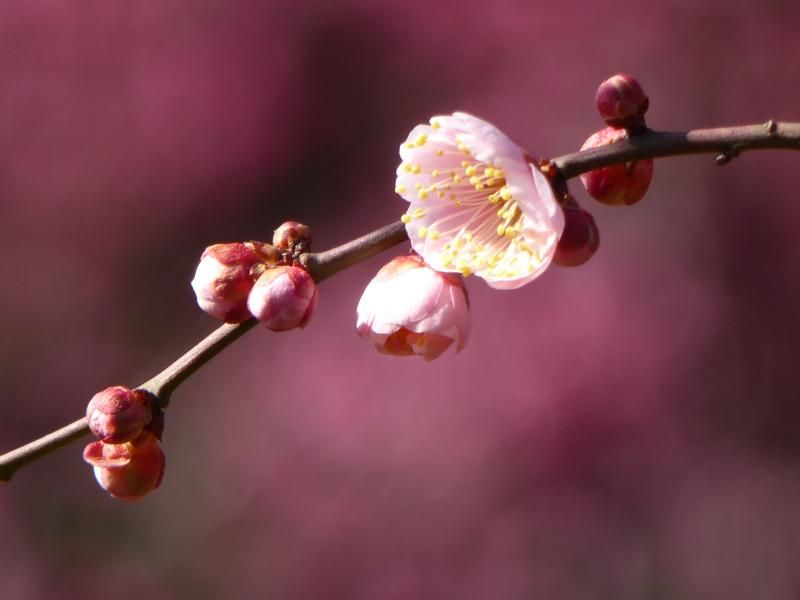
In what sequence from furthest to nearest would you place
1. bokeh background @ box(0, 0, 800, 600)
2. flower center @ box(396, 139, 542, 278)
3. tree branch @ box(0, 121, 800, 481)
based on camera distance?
bokeh background @ box(0, 0, 800, 600), flower center @ box(396, 139, 542, 278), tree branch @ box(0, 121, 800, 481)

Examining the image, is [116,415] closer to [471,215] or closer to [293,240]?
[293,240]

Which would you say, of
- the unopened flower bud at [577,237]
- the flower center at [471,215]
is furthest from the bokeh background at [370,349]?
the unopened flower bud at [577,237]

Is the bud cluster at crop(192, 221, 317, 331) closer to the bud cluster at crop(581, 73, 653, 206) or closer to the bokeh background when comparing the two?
the bud cluster at crop(581, 73, 653, 206)

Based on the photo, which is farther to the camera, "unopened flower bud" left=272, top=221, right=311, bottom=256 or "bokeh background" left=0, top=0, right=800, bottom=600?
"bokeh background" left=0, top=0, right=800, bottom=600

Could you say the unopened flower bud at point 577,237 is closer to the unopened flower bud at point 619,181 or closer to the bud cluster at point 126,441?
the unopened flower bud at point 619,181

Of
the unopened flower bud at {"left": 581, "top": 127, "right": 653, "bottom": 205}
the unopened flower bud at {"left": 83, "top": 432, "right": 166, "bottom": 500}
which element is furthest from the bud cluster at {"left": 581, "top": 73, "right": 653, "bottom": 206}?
the unopened flower bud at {"left": 83, "top": 432, "right": 166, "bottom": 500}
